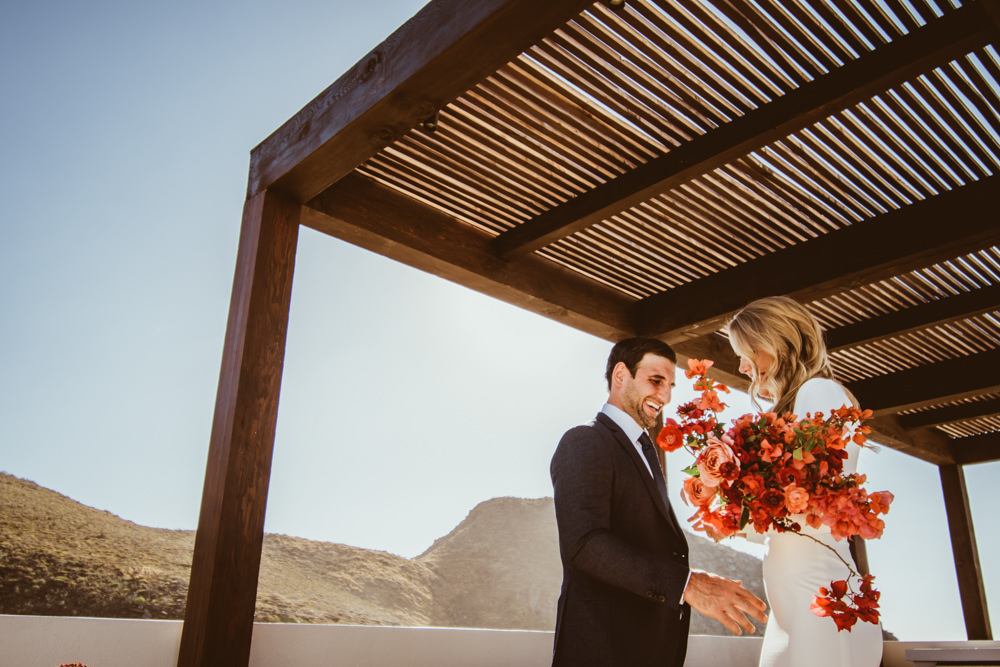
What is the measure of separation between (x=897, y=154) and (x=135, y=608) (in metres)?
9.27

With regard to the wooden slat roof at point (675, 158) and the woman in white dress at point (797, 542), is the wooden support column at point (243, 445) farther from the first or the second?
the woman in white dress at point (797, 542)

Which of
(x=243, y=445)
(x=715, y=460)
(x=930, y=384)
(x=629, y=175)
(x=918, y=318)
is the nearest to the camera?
(x=715, y=460)

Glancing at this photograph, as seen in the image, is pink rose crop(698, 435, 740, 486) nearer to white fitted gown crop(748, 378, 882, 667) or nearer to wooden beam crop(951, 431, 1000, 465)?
white fitted gown crop(748, 378, 882, 667)

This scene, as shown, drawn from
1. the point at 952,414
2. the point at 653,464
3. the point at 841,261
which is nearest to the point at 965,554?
the point at 952,414

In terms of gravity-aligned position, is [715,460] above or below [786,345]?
below

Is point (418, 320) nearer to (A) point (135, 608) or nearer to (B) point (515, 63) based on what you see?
(A) point (135, 608)

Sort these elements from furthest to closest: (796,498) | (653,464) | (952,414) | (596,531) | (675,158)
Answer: (952,414) < (675,158) < (653,464) < (596,531) < (796,498)

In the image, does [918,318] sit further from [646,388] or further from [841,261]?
[646,388]

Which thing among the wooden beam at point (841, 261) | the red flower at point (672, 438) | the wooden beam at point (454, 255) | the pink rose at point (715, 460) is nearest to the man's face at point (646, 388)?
the red flower at point (672, 438)

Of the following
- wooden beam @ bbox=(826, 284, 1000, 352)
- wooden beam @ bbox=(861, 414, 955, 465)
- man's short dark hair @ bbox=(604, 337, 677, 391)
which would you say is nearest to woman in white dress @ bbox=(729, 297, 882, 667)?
man's short dark hair @ bbox=(604, 337, 677, 391)

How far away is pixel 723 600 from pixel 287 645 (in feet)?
6.41

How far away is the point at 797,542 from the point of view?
1676 millimetres

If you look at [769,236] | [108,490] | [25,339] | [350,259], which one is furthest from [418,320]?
[769,236]

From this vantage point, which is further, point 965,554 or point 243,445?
point 965,554
